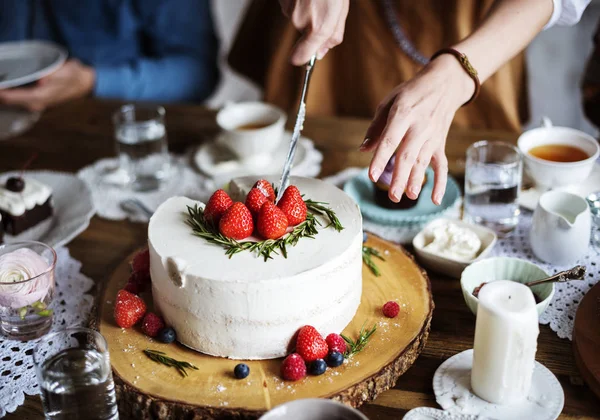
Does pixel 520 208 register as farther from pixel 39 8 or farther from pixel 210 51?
pixel 39 8

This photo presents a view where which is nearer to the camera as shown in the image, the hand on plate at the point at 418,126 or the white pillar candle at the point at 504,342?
the white pillar candle at the point at 504,342

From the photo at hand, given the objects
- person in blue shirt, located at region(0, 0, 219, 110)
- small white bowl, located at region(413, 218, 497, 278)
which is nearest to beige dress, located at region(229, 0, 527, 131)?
person in blue shirt, located at region(0, 0, 219, 110)

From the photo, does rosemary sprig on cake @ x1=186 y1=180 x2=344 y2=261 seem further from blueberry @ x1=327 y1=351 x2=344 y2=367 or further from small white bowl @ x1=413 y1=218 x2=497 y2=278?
small white bowl @ x1=413 y1=218 x2=497 y2=278

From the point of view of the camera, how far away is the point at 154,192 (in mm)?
2268

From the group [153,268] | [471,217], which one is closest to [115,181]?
[153,268]

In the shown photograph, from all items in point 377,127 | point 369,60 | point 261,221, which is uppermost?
point 377,127

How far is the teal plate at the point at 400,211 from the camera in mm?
2025

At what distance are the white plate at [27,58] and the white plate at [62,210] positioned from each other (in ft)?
2.01

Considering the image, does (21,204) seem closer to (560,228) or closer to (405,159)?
(405,159)

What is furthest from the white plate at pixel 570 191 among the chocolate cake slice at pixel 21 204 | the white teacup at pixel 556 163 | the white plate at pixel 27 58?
the white plate at pixel 27 58

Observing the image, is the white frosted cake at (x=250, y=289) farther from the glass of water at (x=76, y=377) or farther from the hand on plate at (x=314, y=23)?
the hand on plate at (x=314, y=23)

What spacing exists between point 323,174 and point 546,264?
0.79m

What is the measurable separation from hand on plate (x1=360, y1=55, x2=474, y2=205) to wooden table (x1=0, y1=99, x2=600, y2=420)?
327mm

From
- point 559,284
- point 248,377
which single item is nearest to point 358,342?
point 248,377
